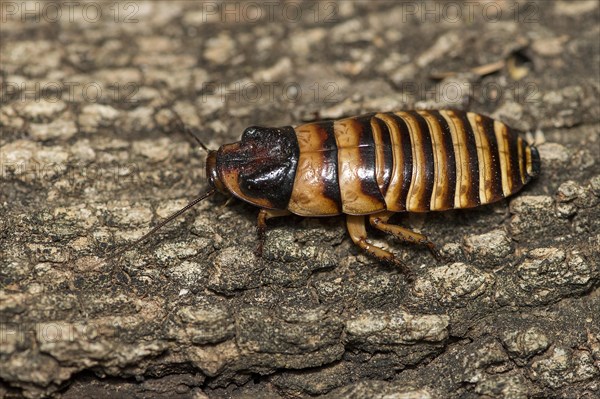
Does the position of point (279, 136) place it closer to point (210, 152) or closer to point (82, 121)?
point (210, 152)

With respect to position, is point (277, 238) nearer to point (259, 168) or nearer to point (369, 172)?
point (259, 168)

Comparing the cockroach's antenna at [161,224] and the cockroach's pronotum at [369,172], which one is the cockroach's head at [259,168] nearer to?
the cockroach's pronotum at [369,172]

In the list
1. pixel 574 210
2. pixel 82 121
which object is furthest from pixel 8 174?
pixel 574 210

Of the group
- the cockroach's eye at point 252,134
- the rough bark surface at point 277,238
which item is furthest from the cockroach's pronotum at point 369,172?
the rough bark surface at point 277,238

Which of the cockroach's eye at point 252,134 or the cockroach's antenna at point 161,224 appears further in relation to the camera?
the cockroach's eye at point 252,134

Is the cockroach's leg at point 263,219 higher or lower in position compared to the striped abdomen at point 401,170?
lower

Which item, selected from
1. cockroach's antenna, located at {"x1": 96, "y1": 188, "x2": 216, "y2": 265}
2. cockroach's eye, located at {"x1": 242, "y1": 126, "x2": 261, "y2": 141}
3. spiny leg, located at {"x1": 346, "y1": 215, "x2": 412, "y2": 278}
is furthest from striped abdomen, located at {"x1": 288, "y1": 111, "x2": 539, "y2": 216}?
cockroach's antenna, located at {"x1": 96, "y1": 188, "x2": 216, "y2": 265}

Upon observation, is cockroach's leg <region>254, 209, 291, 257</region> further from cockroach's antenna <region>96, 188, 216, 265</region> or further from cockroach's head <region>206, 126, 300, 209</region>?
cockroach's antenna <region>96, 188, 216, 265</region>

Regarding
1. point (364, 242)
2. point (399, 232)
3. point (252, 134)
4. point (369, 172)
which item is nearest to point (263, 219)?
point (252, 134)
